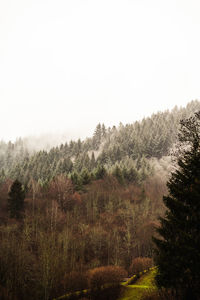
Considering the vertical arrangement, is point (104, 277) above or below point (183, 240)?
below

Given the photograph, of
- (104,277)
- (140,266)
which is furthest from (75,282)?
(140,266)

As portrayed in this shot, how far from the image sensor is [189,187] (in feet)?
40.7

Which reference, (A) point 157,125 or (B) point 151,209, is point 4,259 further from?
(A) point 157,125

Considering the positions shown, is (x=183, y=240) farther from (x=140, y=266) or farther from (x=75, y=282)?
(x=140, y=266)

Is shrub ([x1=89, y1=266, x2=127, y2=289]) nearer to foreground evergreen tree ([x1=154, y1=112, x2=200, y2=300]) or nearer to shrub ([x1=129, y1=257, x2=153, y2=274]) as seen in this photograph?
shrub ([x1=129, y1=257, x2=153, y2=274])

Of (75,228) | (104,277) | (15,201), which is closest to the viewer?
(104,277)

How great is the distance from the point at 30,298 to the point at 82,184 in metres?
51.0

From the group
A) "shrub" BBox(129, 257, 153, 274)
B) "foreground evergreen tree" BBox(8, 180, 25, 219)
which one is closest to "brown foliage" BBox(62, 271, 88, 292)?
"shrub" BBox(129, 257, 153, 274)

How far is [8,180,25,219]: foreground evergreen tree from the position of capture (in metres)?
51.8

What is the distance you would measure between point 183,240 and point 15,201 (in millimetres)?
48559

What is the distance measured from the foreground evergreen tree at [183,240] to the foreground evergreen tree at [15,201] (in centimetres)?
4639

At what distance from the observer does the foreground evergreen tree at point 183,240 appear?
34.5 ft

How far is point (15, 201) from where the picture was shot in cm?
5256

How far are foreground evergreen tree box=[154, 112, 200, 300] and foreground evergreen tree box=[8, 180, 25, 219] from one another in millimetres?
46391
